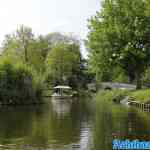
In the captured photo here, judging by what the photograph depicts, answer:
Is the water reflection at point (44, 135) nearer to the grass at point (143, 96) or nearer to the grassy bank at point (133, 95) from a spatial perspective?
the grass at point (143, 96)

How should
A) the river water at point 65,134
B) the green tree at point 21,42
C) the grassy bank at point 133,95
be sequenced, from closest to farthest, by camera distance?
1. the river water at point 65,134
2. the grassy bank at point 133,95
3. the green tree at point 21,42

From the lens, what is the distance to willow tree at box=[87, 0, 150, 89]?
59.5 meters

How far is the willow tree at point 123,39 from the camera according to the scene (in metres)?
59.5

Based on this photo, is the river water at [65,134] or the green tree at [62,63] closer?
the river water at [65,134]

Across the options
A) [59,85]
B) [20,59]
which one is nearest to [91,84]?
[59,85]

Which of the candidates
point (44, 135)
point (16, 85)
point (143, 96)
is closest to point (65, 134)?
point (44, 135)

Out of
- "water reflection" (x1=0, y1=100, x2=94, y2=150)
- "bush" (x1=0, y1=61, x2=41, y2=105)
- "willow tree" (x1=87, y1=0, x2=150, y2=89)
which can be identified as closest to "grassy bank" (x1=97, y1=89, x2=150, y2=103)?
"willow tree" (x1=87, y1=0, x2=150, y2=89)

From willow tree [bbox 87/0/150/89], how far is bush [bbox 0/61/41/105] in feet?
38.3

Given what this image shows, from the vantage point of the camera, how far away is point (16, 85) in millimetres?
52750

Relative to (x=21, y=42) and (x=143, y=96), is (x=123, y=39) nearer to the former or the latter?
(x=143, y=96)

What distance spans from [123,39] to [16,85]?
1760 cm

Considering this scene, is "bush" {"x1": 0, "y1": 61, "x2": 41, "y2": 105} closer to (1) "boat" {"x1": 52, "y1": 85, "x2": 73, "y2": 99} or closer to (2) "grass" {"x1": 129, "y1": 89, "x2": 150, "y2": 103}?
(2) "grass" {"x1": 129, "y1": 89, "x2": 150, "y2": 103}

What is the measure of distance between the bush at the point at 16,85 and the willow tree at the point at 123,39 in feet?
38.3

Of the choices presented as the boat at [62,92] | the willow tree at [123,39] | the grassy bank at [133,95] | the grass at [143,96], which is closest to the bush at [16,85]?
the willow tree at [123,39]
